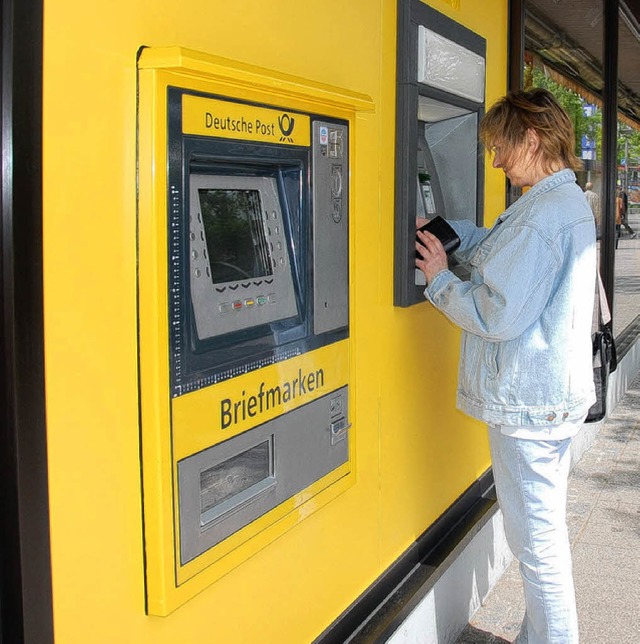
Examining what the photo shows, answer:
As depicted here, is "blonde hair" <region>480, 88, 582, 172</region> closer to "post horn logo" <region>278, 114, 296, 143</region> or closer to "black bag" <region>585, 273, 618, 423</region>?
"black bag" <region>585, 273, 618, 423</region>

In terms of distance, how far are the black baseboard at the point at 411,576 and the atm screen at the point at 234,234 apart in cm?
109

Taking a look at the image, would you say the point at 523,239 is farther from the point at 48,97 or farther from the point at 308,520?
the point at 48,97

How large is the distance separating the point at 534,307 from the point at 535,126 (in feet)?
1.74

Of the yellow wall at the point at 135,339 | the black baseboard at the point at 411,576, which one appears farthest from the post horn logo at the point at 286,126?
the black baseboard at the point at 411,576

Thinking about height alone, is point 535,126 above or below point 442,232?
above

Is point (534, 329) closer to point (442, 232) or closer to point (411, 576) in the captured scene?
point (442, 232)

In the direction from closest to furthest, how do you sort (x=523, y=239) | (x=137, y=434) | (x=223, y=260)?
(x=137, y=434), (x=223, y=260), (x=523, y=239)

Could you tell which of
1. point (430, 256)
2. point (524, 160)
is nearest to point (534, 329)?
point (430, 256)

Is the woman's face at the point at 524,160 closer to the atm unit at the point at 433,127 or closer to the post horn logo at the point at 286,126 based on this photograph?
the atm unit at the point at 433,127

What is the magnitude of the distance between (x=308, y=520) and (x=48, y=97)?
1296 mm

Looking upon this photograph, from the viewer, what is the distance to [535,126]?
2434 mm

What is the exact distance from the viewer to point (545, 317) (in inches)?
94.5

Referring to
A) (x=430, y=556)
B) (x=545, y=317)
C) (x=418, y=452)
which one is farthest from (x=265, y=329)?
(x=430, y=556)

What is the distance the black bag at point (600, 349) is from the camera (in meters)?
2.83
